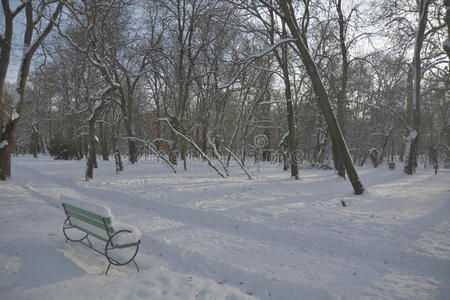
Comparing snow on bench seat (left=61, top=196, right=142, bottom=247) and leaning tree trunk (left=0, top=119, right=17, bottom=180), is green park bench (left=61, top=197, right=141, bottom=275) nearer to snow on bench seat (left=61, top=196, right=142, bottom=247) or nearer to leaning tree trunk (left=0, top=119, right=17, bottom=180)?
snow on bench seat (left=61, top=196, right=142, bottom=247)

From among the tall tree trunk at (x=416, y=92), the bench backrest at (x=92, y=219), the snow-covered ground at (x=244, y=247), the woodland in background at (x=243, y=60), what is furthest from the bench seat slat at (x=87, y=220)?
the tall tree trunk at (x=416, y=92)

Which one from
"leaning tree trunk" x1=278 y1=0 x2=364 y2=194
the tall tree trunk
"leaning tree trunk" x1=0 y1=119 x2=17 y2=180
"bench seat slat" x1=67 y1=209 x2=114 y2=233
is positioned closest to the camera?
"bench seat slat" x1=67 y1=209 x2=114 y2=233

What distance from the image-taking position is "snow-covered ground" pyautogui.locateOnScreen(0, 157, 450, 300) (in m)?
4.09

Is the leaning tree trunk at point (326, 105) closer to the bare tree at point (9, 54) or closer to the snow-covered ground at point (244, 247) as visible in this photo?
the snow-covered ground at point (244, 247)

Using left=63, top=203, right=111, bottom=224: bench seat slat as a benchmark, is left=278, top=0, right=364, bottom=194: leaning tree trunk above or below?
above

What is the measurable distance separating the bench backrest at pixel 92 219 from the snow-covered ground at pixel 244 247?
0.50m

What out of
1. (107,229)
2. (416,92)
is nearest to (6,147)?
(107,229)

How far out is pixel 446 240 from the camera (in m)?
6.00

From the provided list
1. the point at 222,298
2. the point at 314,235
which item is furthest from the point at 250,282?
the point at 314,235

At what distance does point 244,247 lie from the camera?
19.0 ft

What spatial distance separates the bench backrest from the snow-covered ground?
50cm

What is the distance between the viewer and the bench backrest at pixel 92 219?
4.43 meters

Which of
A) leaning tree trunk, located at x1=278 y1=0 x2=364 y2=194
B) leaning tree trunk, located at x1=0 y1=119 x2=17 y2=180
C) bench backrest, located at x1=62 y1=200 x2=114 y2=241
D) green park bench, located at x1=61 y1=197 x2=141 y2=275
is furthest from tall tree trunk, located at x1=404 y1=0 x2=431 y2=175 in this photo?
leaning tree trunk, located at x1=0 y1=119 x2=17 y2=180

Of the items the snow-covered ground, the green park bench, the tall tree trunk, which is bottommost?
the snow-covered ground
